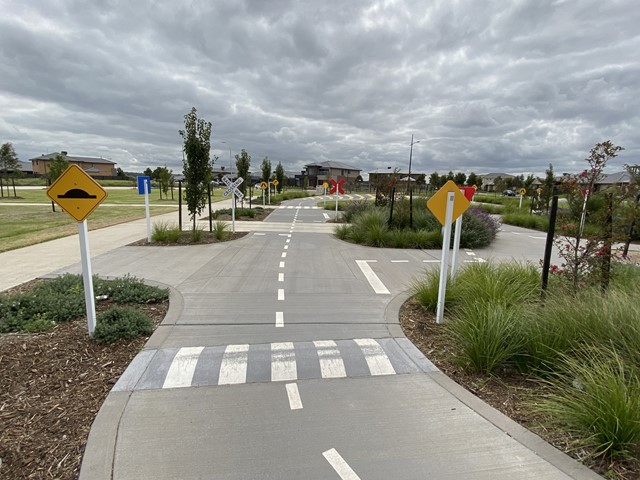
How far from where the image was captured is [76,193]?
12.5 ft

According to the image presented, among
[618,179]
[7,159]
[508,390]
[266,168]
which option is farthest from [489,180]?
[508,390]

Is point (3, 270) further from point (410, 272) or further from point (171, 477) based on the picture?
point (410, 272)

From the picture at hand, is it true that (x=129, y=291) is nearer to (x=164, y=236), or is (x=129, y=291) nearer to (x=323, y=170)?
(x=164, y=236)

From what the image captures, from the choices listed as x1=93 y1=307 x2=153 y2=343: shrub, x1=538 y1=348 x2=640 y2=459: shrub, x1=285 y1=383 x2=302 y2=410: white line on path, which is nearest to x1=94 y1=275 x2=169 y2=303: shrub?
x1=93 y1=307 x2=153 y2=343: shrub

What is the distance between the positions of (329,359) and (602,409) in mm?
2315

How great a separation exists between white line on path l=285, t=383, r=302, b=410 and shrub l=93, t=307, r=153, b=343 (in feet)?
7.06

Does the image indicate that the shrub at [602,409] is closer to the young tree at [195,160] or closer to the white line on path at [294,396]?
the white line on path at [294,396]

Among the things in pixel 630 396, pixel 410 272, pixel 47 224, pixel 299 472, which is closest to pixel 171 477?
pixel 299 472

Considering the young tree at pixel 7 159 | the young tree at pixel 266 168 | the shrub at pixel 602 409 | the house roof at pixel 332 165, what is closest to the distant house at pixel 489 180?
the house roof at pixel 332 165

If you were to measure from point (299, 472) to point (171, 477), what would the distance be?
818mm

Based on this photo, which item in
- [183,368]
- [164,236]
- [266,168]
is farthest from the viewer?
[266,168]

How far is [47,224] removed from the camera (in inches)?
576

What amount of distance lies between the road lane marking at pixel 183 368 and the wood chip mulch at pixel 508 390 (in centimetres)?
256

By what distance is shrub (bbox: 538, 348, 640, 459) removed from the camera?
236 cm
